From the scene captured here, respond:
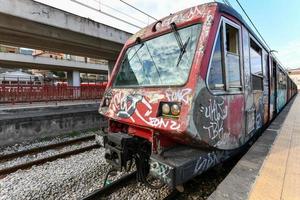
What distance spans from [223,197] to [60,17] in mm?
9346

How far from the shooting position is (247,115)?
3.83m

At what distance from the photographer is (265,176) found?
2828mm

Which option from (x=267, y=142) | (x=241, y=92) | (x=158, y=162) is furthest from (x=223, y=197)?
(x=267, y=142)

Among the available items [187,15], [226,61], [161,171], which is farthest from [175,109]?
[187,15]

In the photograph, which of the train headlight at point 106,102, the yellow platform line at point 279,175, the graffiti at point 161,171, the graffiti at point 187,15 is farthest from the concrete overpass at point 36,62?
the yellow platform line at point 279,175

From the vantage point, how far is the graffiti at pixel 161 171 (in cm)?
250

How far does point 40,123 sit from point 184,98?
672 centimetres

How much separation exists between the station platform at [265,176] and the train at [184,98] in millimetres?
333

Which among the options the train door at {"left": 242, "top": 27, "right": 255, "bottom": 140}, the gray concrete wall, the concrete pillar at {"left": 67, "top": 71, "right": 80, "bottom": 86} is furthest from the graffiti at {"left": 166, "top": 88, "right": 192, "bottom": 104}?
the concrete pillar at {"left": 67, "top": 71, "right": 80, "bottom": 86}

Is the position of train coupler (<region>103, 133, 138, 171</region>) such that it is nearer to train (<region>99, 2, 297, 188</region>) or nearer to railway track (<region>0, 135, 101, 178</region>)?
train (<region>99, 2, 297, 188</region>)

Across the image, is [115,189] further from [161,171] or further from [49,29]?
[49,29]

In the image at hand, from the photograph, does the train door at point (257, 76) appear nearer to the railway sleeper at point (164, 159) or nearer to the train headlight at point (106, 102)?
the railway sleeper at point (164, 159)

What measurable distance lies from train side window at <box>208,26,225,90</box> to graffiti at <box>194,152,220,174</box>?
36.4 inches

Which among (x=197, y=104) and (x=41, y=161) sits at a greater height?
(x=197, y=104)
